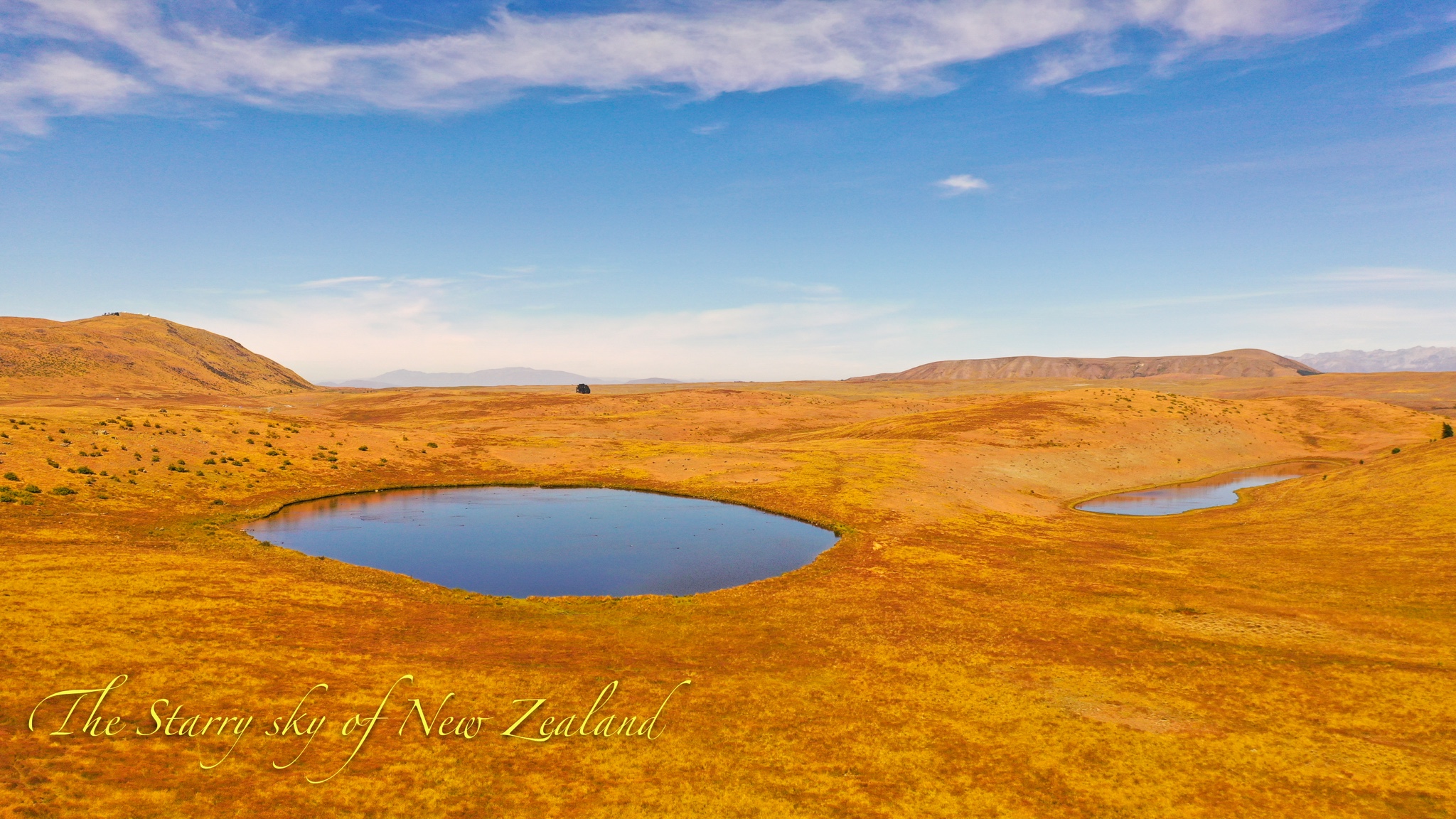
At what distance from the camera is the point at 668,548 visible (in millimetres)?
41375

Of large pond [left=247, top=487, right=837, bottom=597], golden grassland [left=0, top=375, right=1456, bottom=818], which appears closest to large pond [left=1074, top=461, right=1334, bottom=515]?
golden grassland [left=0, top=375, right=1456, bottom=818]

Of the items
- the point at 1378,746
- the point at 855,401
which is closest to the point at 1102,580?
the point at 1378,746

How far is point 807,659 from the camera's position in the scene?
23.8 metres

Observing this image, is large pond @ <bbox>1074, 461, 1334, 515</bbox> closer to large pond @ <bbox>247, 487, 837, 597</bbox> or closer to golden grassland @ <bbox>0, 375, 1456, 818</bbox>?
golden grassland @ <bbox>0, 375, 1456, 818</bbox>

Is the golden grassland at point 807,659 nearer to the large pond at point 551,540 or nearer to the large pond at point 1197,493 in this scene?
the large pond at point 551,540

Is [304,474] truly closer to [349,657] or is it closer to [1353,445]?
[349,657]

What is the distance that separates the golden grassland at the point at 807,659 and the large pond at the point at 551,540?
244cm

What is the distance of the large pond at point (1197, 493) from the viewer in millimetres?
58812

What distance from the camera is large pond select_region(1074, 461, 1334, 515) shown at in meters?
58.8

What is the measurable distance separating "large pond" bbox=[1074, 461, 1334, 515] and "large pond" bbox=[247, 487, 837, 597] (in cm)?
3228

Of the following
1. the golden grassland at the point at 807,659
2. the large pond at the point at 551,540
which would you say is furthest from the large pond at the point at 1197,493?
the large pond at the point at 551,540

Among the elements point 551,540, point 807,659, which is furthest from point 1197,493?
point 551,540

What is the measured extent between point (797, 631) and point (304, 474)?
50645 millimetres

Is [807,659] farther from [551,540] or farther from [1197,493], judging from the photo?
[1197,493]
